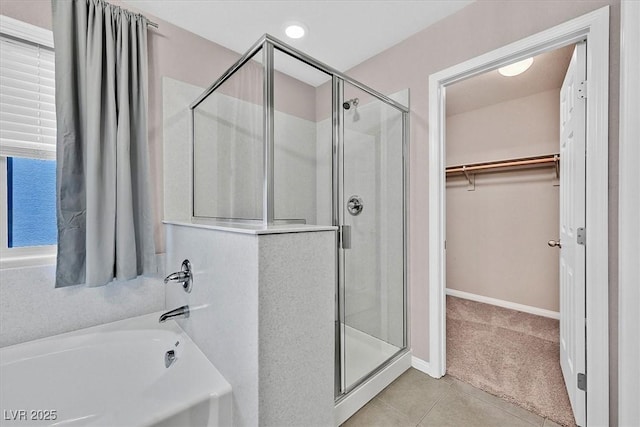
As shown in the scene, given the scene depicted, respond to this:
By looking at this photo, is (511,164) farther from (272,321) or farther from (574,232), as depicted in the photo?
(272,321)

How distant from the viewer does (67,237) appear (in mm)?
1487

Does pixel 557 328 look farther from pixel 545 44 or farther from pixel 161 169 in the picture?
pixel 161 169

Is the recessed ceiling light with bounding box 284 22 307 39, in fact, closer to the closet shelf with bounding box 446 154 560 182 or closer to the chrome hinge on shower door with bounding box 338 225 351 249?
the chrome hinge on shower door with bounding box 338 225 351 249

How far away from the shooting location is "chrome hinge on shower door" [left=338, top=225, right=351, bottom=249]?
5.55 ft

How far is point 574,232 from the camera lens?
1.53 meters

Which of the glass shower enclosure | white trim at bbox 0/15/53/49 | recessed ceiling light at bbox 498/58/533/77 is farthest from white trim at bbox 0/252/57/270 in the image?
recessed ceiling light at bbox 498/58/533/77

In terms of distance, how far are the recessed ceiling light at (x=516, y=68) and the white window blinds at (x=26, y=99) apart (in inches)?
120

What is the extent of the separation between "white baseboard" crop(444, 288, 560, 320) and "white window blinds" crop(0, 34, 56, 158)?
4.16 m

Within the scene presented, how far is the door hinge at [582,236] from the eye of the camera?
1.41m

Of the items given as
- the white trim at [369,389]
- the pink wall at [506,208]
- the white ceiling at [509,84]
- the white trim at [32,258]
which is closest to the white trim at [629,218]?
the white trim at [369,389]

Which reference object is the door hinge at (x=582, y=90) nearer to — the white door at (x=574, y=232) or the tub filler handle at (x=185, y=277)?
the white door at (x=574, y=232)

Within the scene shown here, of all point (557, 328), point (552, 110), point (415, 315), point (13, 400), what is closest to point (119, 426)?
point (13, 400)

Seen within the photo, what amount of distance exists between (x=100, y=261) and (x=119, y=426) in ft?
3.14

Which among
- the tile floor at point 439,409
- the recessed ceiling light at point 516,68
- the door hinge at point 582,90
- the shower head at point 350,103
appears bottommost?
the tile floor at point 439,409
